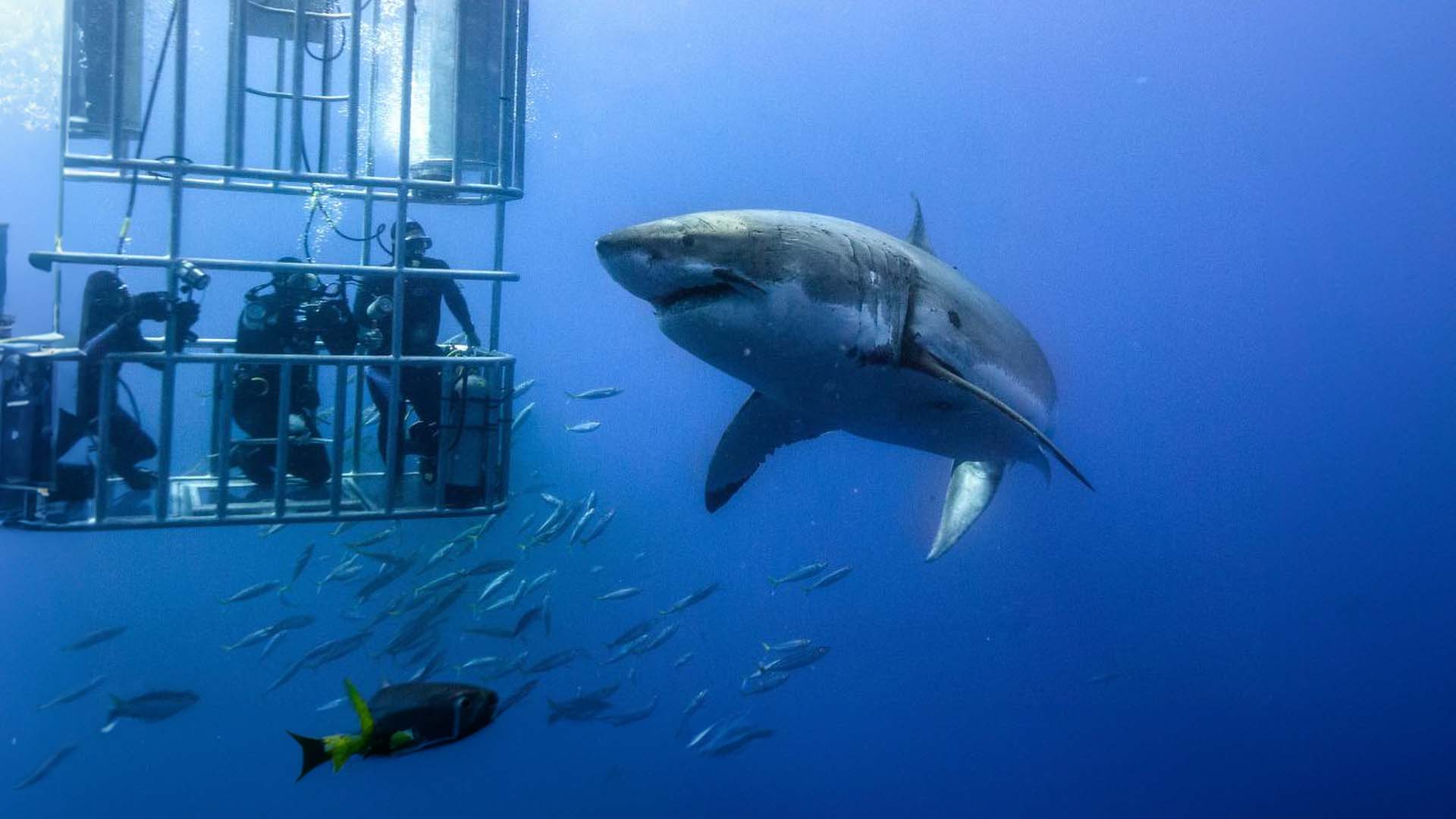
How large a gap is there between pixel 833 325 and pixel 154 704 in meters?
5.70

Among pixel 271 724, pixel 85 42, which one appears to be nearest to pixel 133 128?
pixel 85 42

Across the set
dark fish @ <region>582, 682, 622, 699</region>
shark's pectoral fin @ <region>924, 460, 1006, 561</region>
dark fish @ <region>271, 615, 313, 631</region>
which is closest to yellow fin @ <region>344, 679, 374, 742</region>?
dark fish @ <region>271, 615, 313, 631</region>

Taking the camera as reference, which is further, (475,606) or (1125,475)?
(1125,475)

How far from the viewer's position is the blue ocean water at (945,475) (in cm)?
1540

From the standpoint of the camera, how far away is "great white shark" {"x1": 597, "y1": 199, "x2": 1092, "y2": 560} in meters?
2.73

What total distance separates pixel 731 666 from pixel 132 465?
51.9 ft

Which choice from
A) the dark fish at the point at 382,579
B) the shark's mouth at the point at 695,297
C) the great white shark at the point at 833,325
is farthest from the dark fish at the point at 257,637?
the shark's mouth at the point at 695,297

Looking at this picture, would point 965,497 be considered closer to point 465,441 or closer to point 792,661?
point 792,661

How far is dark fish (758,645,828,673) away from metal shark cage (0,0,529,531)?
3536 millimetres

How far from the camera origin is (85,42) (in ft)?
14.4

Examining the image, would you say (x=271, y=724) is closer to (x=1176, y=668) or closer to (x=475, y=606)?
(x=475, y=606)

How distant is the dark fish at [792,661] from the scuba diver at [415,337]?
3767mm

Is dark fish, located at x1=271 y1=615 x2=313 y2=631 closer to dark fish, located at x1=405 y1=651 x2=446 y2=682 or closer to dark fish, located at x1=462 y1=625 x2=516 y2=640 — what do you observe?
dark fish, located at x1=405 y1=651 x2=446 y2=682

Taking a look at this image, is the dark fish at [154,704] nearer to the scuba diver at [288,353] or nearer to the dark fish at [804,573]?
the scuba diver at [288,353]
